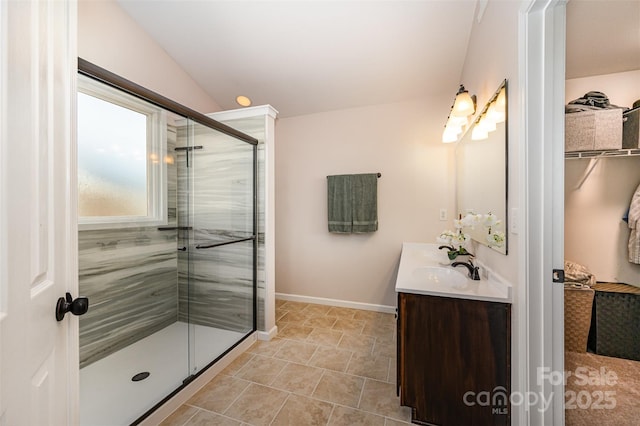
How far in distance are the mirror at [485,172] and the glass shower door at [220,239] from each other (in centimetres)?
186

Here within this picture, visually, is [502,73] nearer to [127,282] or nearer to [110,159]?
[110,159]

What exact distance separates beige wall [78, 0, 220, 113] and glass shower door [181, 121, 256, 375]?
2.75 feet

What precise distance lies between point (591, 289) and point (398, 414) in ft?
4.69

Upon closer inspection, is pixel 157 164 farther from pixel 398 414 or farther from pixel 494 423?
pixel 494 423

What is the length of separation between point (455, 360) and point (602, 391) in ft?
2.51

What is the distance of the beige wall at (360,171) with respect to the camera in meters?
2.85

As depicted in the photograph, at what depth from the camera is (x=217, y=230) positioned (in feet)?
7.65

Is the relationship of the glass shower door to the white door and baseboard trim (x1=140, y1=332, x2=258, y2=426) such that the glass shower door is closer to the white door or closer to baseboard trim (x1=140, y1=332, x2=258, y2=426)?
baseboard trim (x1=140, y1=332, x2=258, y2=426)

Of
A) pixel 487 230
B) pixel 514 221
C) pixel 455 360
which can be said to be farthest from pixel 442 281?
pixel 514 221

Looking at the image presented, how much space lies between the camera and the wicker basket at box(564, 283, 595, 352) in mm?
1622

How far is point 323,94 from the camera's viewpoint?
115 inches

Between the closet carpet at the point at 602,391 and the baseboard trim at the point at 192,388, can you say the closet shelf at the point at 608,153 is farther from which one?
the baseboard trim at the point at 192,388

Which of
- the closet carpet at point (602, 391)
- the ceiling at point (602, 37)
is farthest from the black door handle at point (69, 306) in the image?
the ceiling at point (602, 37)

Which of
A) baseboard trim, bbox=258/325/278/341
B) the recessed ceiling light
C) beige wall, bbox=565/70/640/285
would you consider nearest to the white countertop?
beige wall, bbox=565/70/640/285
